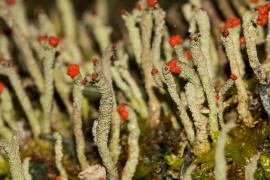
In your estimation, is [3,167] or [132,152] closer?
[132,152]

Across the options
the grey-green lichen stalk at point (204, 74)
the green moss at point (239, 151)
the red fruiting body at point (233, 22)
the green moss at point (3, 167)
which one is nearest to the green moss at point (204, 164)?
the green moss at point (239, 151)

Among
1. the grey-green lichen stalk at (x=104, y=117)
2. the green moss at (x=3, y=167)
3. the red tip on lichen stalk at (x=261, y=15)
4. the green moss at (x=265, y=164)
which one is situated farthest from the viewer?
the green moss at (x=3, y=167)

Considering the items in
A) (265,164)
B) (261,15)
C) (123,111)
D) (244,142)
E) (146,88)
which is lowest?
(265,164)

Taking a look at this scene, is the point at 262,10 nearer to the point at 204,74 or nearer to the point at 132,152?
the point at 204,74

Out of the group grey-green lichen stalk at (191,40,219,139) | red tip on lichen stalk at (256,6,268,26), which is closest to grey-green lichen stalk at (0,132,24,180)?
grey-green lichen stalk at (191,40,219,139)

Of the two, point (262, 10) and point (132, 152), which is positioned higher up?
point (262, 10)

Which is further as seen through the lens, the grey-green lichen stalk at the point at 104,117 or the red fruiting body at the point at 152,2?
the red fruiting body at the point at 152,2

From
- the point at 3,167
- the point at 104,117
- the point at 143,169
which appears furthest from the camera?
the point at 3,167

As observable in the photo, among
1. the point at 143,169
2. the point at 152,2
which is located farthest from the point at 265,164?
the point at 152,2

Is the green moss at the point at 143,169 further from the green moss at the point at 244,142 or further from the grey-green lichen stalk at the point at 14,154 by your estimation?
the grey-green lichen stalk at the point at 14,154

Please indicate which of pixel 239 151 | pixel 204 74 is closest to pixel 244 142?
pixel 239 151

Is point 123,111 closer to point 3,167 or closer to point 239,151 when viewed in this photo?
point 239,151

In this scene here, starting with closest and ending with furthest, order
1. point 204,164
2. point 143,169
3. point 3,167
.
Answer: point 204,164 < point 143,169 < point 3,167

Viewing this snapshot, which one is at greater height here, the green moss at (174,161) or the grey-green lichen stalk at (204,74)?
the grey-green lichen stalk at (204,74)
